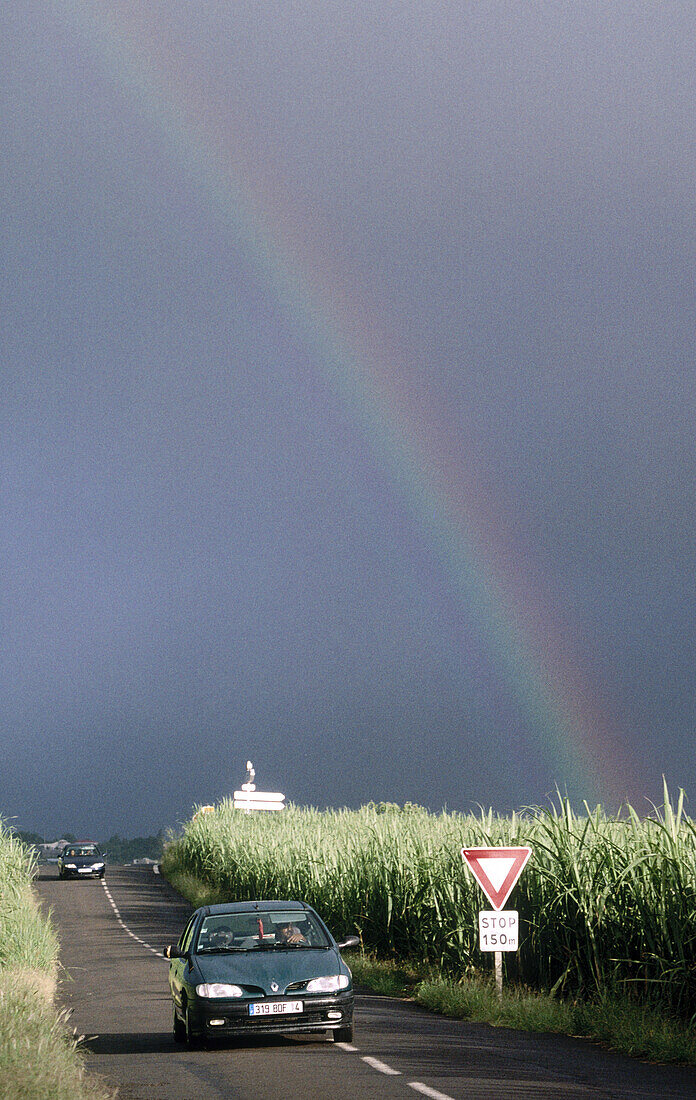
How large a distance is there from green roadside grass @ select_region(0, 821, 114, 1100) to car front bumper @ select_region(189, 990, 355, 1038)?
1.32 metres

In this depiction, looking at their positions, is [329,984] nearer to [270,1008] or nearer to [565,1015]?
[270,1008]

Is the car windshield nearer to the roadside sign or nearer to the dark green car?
the dark green car

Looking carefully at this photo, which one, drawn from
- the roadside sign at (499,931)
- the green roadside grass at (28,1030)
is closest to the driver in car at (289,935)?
the green roadside grass at (28,1030)

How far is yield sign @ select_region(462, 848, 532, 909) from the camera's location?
17984mm

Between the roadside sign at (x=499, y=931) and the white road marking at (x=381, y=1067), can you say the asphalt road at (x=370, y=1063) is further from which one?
the roadside sign at (x=499, y=931)

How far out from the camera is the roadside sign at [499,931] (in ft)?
59.3

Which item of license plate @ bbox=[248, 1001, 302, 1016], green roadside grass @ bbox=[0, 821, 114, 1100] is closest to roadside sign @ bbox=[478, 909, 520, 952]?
license plate @ bbox=[248, 1001, 302, 1016]

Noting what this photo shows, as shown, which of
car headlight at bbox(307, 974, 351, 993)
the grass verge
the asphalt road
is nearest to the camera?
the asphalt road

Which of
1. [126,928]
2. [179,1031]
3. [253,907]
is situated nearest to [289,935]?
[253,907]

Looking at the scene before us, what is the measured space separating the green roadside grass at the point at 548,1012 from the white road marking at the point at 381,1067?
2.67 meters

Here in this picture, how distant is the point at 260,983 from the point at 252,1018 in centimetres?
36

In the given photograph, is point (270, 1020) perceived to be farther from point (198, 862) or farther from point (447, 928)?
point (198, 862)

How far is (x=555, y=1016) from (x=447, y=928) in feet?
22.1

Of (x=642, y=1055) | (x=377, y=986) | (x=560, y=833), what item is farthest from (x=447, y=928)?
(x=642, y=1055)
